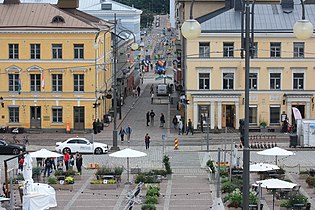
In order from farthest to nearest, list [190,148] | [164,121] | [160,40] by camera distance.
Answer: [160,40] < [164,121] < [190,148]

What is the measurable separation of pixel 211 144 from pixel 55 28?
14.6 m

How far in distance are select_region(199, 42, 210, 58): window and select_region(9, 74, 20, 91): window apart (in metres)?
13.6

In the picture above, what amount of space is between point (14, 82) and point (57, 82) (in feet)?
10.7

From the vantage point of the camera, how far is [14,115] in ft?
214

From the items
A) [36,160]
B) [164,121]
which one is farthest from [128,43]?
[36,160]

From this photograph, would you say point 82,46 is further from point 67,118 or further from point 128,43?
point 128,43

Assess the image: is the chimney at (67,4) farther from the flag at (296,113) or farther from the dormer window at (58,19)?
the flag at (296,113)

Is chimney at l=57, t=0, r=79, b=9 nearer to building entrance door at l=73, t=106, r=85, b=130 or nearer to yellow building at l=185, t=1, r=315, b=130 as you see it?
building entrance door at l=73, t=106, r=85, b=130

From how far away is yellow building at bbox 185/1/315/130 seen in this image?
64125mm

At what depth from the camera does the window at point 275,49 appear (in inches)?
2525

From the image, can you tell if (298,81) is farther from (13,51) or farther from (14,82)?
(13,51)

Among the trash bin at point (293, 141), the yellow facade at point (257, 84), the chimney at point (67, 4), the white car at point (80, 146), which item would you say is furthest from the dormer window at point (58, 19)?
the trash bin at point (293, 141)

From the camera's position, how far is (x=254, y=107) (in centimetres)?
6450

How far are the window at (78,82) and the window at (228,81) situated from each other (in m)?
10.5
